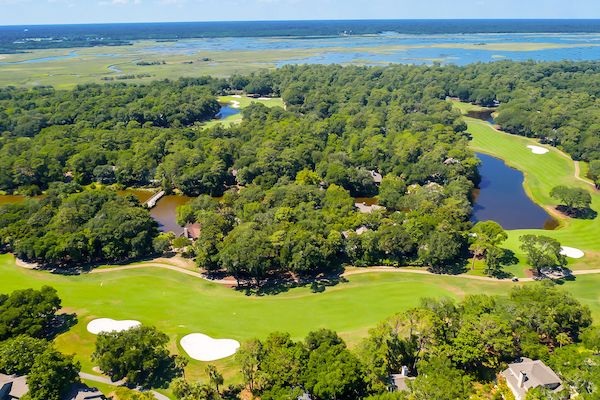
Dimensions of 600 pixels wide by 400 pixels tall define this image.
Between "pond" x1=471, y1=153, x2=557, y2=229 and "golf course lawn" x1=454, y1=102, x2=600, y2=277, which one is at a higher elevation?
"golf course lawn" x1=454, y1=102, x2=600, y2=277

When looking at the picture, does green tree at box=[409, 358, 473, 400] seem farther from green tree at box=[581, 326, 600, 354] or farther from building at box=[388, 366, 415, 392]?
green tree at box=[581, 326, 600, 354]

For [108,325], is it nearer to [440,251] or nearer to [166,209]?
[166,209]

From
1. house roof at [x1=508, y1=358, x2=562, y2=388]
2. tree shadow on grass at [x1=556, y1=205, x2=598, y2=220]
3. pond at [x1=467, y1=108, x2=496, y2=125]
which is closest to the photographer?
house roof at [x1=508, y1=358, x2=562, y2=388]

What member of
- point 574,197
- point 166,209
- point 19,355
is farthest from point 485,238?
point 166,209

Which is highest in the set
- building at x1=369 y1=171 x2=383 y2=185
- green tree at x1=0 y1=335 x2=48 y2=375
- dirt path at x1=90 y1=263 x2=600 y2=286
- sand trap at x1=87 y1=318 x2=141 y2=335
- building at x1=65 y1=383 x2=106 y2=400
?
green tree at x1=0 y1=335 x2=48 y2=375

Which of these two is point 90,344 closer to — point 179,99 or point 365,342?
point 365,342

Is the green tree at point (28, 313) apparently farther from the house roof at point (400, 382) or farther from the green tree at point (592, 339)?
the green tree at point (592, 339)

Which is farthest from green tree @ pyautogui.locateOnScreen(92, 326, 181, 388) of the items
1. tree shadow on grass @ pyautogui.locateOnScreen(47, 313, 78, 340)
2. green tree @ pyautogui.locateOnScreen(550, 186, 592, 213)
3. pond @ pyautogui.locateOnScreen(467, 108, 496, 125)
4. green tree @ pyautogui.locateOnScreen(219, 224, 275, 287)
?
pond @ pyautogui.locateOnScreen(467, 108, 496, 125)
